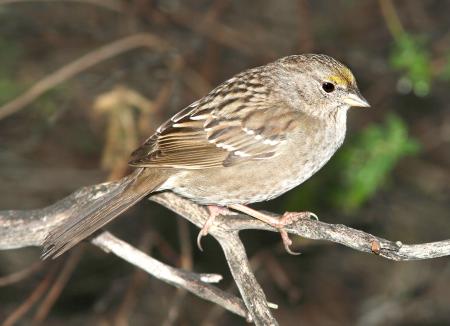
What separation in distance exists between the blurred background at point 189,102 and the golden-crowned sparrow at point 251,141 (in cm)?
163

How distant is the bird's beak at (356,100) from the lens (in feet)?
13.0

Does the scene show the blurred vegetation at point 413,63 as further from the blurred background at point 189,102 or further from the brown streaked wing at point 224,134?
the brown streaked wing at point 224,134

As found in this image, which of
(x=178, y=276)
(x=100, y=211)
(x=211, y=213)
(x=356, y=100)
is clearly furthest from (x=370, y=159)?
(x=100, y=211)

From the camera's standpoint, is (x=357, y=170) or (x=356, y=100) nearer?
(x=356, y=100)

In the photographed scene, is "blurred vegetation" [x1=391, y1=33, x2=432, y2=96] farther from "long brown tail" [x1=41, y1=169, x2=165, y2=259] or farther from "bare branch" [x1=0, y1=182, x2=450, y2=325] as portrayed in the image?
"long brown tail" [x1=41, y1=169, x2=165, y2=259]

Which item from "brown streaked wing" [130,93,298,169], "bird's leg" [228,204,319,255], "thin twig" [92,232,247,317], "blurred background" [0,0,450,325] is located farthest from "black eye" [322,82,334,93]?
"blurred background" [0,0,450,325]

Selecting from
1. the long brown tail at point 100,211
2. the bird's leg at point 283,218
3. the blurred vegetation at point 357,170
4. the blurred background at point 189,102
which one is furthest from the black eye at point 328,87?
the blurred background at point 189,102

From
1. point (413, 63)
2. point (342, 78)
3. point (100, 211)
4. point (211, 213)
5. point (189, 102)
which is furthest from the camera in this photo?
point (189, 102)

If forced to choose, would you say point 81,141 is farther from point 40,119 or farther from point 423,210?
point 423,210

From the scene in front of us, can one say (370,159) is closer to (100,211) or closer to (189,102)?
(189,102)

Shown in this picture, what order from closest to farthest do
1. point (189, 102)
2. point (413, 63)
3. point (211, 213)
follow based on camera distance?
point (211, 213)
point (413, 63)
point (189, 102)

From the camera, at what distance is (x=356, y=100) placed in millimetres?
3967

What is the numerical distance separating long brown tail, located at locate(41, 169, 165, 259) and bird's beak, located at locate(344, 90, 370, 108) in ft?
3.24

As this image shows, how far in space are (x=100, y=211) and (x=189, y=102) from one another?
9.90ft
